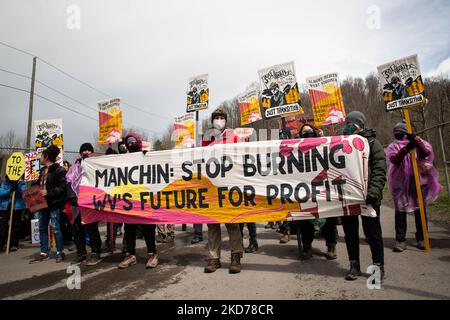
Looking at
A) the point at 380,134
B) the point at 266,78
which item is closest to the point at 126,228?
the point at 266,78

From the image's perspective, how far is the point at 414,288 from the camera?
329cm

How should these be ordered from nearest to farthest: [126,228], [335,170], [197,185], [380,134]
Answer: [335,170] < [197,185] < [126,228] < [380,134]

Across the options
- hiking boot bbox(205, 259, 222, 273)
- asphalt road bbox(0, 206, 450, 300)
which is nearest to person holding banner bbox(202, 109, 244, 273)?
hiking boot bbox(205, 259, 222, 273)

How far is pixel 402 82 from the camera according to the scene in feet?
16.6

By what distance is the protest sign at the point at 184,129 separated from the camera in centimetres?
1267

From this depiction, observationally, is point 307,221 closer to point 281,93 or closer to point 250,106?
point 281,93

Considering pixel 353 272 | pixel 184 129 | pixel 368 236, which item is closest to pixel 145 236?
pixel 353 272

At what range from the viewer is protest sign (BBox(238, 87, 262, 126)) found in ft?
45.3

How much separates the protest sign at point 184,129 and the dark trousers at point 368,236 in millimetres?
9396

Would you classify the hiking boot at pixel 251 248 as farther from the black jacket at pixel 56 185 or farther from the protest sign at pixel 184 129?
the protest sign at pixel 184 129
